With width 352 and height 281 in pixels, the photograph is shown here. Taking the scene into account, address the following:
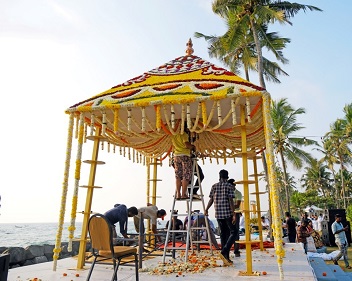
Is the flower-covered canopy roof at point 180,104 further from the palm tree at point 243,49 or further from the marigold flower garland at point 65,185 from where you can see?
the palm tree at point 243,49

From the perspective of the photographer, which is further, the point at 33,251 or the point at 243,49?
the point at 243,49

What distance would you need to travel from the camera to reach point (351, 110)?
119ft

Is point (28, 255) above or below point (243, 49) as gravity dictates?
below

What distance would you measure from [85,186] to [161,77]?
320cm

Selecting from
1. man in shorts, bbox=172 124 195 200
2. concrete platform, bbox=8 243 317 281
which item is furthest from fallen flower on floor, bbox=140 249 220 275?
man in shorts, bbox=172 124 195 200

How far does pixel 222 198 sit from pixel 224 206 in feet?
0.58

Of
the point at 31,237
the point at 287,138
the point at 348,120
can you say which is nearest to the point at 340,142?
the point at 348,120

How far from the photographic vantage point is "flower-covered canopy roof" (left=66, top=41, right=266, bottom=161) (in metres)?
6.49

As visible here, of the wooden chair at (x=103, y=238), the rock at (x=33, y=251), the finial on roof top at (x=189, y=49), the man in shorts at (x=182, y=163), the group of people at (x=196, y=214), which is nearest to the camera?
the wooden chair at (x=103, y=238)

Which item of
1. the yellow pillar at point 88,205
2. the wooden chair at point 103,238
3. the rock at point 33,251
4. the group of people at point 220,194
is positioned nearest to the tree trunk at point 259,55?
the group of people at point 220,194

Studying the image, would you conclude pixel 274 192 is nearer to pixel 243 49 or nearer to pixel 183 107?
pixel 183 107

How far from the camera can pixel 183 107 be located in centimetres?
657

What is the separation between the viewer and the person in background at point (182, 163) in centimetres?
792

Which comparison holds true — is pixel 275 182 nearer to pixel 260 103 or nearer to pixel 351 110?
pixel 260 103
